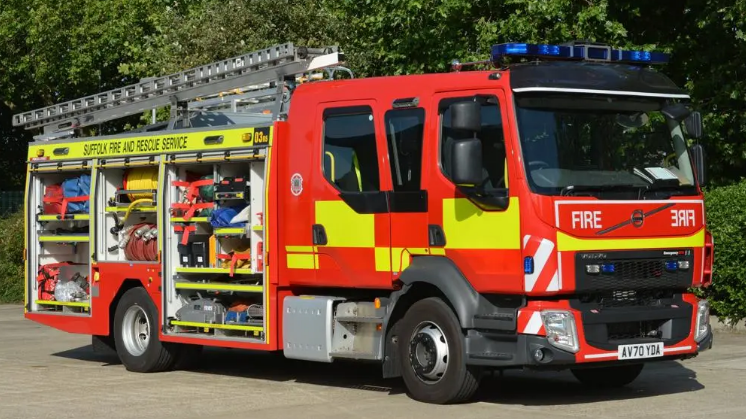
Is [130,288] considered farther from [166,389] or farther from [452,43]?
[452,43]

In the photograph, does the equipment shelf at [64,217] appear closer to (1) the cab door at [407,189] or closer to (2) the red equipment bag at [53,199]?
(2) the red equipment bag at [53,199]

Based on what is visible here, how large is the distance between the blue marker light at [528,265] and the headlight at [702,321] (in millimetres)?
1805

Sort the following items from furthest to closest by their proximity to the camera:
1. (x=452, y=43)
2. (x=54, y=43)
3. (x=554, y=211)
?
(x=54, y=43)
(x=452, y=43)
(x=554, y=211)

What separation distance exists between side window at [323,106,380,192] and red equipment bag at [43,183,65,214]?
4767 millimetres

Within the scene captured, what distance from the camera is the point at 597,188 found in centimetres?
1054

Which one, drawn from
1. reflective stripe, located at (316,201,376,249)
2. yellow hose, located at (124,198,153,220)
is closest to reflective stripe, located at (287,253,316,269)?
reflective stripe, located at (316,201,376,249)

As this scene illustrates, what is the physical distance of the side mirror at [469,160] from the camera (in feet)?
34.1

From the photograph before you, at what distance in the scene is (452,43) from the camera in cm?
2062

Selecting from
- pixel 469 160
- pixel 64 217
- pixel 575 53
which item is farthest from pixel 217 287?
pixel 575 53

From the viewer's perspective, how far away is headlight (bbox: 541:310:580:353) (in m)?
10.3

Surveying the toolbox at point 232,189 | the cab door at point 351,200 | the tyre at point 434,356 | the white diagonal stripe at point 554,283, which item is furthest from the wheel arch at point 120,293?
the white diagonal stripe at point 554,283

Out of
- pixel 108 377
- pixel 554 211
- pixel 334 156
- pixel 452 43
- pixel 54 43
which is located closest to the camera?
pixel 554 211

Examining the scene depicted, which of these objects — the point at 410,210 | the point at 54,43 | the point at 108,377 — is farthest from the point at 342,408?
the point at 54,43

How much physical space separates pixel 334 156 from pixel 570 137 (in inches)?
95.8
